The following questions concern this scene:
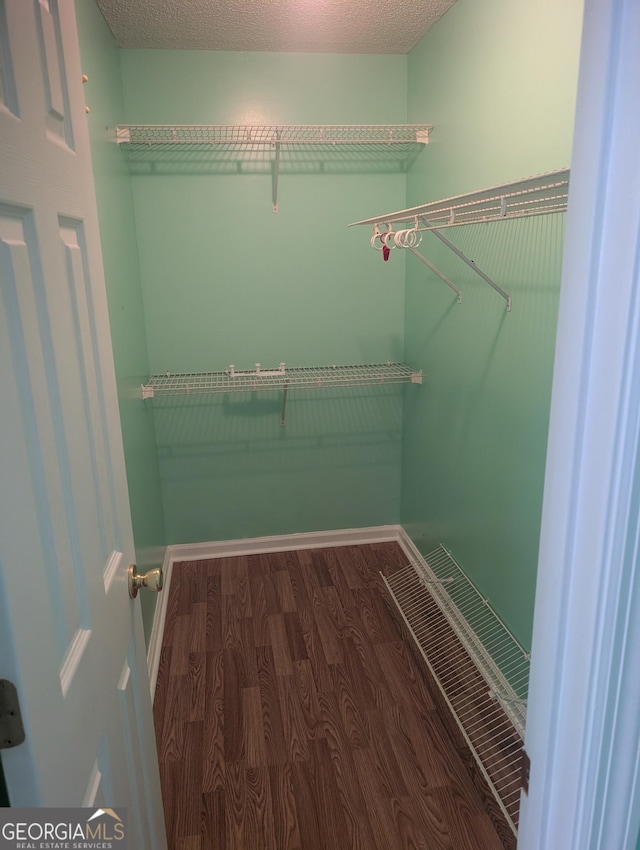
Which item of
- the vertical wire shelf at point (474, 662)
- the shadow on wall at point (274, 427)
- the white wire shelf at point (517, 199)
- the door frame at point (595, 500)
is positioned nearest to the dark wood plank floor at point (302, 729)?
the vertical wire shelf at point (474, 662)

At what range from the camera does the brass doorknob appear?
1.21 meters

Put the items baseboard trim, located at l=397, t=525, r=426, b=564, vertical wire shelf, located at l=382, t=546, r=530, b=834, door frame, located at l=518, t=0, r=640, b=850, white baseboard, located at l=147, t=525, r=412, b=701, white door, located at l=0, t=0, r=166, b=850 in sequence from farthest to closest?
white baseboard, located at l=147, t=525, r=412, b=701
baseboard trim, located at l=397, t=525, r=426, b=564
vertical wire shelf, located at l=382, t=546, r=530, b=834
white door, located at l=0, t=0, r=166, b=850
door frame, located at l=518, t=0, r=640, b=850

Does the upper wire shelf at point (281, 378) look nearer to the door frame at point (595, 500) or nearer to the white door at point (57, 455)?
the white door at point (57, 455)

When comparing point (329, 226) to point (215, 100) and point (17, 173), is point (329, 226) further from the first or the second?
point (17, 173)

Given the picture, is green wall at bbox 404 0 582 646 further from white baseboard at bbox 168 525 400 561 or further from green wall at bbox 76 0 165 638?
green wall at bbox 76 0 165 638

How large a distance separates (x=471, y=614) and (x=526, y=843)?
160 centimetres

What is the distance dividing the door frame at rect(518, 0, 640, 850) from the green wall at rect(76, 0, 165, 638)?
1662 mm

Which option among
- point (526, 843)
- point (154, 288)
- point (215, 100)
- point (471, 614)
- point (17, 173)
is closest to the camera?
point (17, 173)

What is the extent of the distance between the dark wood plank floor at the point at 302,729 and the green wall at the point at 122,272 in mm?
337

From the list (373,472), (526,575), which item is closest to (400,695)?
(526,575)

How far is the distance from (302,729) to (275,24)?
8.83ft

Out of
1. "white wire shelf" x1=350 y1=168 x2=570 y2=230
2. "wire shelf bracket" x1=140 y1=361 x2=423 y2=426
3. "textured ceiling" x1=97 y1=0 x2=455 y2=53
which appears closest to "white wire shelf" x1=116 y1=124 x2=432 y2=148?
"textured ceiling" x1=97 y1=0 x2=455 y2=53

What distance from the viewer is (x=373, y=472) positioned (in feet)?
10.7

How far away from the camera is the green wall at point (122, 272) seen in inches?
A: 76.3
